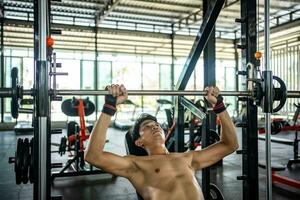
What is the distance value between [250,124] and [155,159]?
0.64 m

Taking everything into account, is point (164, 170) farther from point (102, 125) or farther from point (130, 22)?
point (130, 22)

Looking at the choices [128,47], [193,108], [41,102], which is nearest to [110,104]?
[41,102]

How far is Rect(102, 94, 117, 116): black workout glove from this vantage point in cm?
148

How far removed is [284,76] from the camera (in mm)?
11578

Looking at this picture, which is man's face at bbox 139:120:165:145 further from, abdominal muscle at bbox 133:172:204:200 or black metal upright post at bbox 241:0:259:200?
black metal upright post at bbox 241:0:259:200

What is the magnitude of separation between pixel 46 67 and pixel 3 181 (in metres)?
2.88

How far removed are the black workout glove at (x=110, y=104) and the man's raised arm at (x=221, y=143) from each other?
0.57 metres

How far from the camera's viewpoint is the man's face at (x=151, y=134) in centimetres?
183

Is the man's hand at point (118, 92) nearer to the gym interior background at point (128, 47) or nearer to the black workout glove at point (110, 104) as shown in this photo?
the black workout glove at point (110, 104)

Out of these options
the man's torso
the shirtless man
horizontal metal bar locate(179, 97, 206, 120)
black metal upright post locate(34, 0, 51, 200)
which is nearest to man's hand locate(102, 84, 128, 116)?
the shirtless man

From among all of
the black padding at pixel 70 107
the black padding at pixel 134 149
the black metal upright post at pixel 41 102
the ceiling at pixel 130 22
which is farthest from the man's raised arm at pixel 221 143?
the ceiling at pixel 130 22

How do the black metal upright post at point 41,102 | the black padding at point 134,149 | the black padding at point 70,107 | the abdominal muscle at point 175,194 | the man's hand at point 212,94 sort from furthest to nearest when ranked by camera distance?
the black padding at point 70,107
the black padding at point 134,149
the man's hand at point 212,94
the abdominal muscle at point 175,194
the black metal upright post at point 41,102

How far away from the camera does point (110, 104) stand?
148cm

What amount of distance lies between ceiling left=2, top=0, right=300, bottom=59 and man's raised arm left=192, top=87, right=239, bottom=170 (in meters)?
6.43
